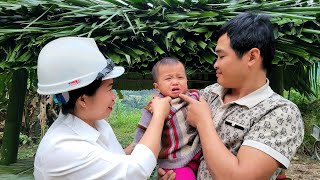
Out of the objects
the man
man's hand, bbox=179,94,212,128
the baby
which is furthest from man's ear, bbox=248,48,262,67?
the baby

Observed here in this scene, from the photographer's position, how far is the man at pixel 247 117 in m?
1.42

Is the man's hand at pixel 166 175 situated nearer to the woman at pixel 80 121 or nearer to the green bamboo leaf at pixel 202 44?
the woman at pixel 80 121

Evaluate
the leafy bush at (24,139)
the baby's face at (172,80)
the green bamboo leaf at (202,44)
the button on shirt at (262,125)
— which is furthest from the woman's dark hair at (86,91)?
the leafy bush at (24,139)

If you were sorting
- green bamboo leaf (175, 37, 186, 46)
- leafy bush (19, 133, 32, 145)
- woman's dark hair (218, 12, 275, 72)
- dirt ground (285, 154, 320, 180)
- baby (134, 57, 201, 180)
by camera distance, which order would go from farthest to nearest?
→ leafy bush (19, 133, 32, 145) < dirt ground (285, 154, 320, 180) < green bamboo leaf (175, 37, 186, 46) < baby (134, 57, 201, 180) < woman's dark hair (218, 12, 275, 72)

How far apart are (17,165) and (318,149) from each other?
18.6ft

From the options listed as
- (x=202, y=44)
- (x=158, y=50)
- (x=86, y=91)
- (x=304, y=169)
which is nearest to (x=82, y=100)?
(x=86, y=91)

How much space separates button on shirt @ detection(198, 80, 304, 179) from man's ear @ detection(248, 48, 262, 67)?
→ 0.12 m

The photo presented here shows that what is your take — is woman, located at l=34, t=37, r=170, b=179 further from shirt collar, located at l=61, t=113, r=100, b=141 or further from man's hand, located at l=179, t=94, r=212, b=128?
man's hand, located at l=179, t=94, r=212, b=128

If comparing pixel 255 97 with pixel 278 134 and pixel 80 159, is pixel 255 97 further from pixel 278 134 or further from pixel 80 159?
pixel 80 159

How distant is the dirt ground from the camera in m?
5.47

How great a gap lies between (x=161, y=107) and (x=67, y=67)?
416 millimetres

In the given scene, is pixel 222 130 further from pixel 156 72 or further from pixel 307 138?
pixel 307 138

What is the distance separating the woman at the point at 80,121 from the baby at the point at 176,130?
217 millimetres

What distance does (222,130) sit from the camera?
1562mm
